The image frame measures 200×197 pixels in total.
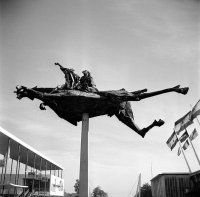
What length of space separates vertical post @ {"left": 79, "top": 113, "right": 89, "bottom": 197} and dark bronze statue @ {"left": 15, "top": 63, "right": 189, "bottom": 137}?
0.40m

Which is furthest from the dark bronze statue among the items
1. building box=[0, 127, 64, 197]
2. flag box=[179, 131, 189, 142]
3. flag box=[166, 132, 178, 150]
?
flag box=[166, 132, 178, 150]

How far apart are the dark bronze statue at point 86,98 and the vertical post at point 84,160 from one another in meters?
0.40

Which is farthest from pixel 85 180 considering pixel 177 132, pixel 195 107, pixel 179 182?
pixel 179 182

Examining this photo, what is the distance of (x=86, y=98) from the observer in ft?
25.6

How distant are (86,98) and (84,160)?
2.08 meters

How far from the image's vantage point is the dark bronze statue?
25.2ft

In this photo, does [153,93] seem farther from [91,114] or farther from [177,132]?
[177,132]

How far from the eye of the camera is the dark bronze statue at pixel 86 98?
7676mm

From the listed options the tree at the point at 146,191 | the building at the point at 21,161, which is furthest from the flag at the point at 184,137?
the tree at the point at 146,191

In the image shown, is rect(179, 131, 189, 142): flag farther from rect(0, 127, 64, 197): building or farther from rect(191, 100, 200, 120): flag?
rect(0, 127, 64, 197): building

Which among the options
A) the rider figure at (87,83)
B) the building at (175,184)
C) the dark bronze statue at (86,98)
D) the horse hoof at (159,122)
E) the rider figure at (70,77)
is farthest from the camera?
A: the building at (175,184)

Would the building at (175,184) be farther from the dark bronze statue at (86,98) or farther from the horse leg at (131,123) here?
→ the dark bronze statue at (86,98)

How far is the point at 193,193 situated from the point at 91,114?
4286cm

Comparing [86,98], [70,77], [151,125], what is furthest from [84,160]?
[70,77]
